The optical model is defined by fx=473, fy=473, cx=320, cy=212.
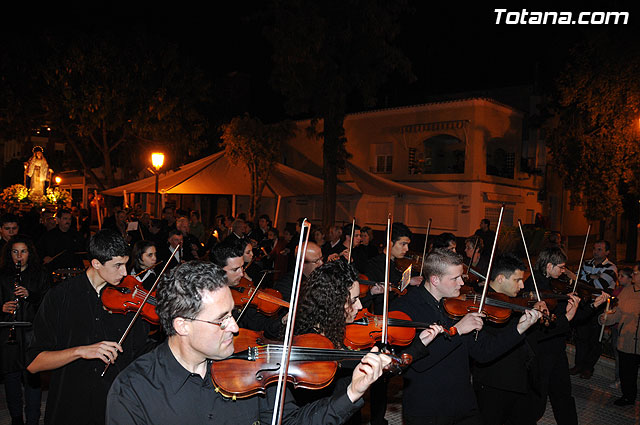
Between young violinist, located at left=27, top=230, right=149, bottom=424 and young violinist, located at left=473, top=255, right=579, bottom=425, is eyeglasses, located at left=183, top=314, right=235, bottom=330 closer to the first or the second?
young violinist, located at left=27, top=230, right=149, bottom=424

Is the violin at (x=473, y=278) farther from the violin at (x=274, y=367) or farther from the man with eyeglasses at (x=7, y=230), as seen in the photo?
the man with eyeglasses at (x=7, y=230)

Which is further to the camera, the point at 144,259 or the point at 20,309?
the point at 144,259

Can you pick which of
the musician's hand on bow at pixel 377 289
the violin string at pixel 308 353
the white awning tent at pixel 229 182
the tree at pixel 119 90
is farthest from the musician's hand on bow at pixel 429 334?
the tree at pixel 119 90

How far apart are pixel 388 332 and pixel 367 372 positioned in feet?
5.53

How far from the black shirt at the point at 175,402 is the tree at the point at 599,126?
20031 mm

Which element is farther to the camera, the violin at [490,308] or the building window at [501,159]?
the building window at [501,159]

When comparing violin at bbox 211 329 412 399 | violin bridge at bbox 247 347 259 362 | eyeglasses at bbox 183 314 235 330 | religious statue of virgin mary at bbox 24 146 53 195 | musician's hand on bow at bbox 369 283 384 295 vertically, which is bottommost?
musician's hand on bow at bbox 369 283 384 295

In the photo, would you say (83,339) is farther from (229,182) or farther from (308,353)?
(229,182)

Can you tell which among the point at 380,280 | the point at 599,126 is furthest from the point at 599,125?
the point at 380,280

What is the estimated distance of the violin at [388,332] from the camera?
3.55 metres

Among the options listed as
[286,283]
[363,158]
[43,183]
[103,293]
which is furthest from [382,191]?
[103,293]

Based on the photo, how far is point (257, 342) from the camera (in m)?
3.06

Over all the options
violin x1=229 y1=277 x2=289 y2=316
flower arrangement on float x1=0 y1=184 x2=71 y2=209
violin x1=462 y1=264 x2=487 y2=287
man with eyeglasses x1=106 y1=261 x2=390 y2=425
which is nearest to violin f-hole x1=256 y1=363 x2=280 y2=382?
man with eyeglasses x1=106 y1=261 x2=390 y2=425

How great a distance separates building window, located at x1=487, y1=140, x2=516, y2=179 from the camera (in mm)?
23891
